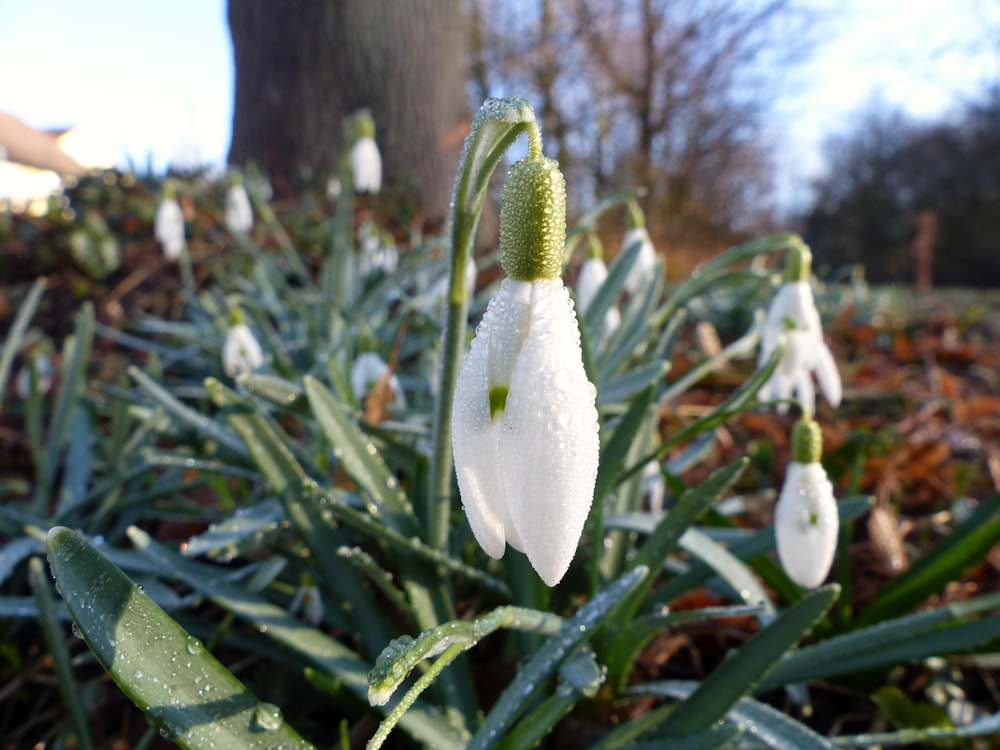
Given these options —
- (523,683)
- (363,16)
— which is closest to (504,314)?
(523,683)

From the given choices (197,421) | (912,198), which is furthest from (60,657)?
(912,198)

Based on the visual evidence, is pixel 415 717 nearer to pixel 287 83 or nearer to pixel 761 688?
pixel 761 688

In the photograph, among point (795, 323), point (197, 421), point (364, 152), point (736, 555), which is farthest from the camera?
point (364, 152)

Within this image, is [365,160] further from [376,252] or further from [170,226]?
[170,226]

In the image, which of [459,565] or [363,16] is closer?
[459,565]

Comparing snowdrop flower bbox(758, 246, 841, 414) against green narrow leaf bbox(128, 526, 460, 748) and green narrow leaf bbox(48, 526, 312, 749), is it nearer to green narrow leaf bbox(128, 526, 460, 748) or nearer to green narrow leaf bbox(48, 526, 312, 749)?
green narrow leaf bbox(128, 526, 460, 748)

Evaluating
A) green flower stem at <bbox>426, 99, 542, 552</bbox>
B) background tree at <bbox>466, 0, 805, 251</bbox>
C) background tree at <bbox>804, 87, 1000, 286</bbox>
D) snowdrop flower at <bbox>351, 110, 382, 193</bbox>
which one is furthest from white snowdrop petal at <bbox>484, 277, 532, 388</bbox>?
background tree at <bbox>804, 87, 1000, 286</bbox>

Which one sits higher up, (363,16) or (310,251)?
(363,16)
